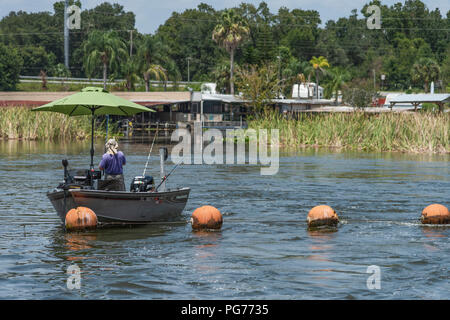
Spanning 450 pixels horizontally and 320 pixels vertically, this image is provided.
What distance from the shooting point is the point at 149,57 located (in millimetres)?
102625

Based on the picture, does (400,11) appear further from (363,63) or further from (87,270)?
(87,270)

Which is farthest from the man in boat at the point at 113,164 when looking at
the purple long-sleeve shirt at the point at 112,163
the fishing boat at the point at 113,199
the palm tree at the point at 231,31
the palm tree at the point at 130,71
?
the palm tree at the point at 231,31

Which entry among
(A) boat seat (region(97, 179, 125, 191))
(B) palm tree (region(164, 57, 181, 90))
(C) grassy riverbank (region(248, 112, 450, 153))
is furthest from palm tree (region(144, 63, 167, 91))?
(A) boat seat (region(97, 179, 125, 191))

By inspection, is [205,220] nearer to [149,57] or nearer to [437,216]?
[437,216]

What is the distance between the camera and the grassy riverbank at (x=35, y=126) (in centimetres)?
5206

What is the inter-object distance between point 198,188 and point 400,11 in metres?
148

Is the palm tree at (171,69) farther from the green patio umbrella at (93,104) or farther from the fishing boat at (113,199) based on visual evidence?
the fishing boat at (113,199)

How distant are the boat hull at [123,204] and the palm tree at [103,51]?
7793cm

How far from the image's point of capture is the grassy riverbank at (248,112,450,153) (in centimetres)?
4106

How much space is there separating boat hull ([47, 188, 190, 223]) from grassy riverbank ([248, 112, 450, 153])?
26.6 meters

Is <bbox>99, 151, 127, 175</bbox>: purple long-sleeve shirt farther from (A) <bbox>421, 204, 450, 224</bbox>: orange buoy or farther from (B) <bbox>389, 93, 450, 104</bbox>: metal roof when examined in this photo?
(B) <bbox>389, 93, 450, 104</bbox>: metal roof

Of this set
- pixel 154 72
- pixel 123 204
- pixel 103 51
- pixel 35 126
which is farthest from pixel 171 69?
pixel 123 204

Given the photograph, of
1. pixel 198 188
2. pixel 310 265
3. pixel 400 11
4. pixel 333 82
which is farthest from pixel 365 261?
pixel 400 11

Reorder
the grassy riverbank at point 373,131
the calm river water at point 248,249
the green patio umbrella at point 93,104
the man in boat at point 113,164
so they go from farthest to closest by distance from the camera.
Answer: the grassy riverbank at point 373,131 < the green patio umbrella at point 93,104 < the man in boat at point 113,164 < the calm river water at point 248,249
